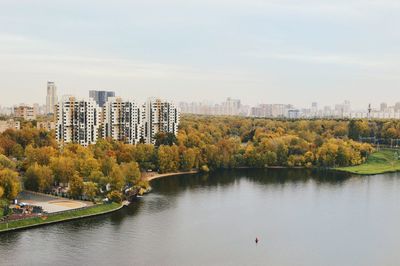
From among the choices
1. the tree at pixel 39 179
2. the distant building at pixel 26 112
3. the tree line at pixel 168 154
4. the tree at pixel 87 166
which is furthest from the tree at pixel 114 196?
the distant building at pixel 26 112

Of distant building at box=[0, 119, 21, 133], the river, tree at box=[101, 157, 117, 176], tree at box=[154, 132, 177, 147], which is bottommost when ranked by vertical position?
the river

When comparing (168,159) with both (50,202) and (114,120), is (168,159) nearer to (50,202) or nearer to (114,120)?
(114,120)

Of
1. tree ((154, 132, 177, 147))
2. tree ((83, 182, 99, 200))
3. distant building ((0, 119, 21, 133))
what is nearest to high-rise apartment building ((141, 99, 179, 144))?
tree ((154, 132, 177, 147))

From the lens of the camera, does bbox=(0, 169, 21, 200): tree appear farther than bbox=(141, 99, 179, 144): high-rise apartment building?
No

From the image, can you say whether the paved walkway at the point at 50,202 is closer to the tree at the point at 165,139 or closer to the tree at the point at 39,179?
the tree at the point at 39,179

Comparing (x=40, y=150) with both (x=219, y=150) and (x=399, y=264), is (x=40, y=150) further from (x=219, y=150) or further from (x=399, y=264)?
(x=399, y=264)

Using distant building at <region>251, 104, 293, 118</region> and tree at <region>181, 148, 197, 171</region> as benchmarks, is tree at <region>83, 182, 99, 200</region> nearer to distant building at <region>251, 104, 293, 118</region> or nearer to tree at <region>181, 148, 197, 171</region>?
tree at <region>181, 148, 197, 171</region>

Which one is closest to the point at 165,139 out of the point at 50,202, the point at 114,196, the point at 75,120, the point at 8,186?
the point at 75,120
